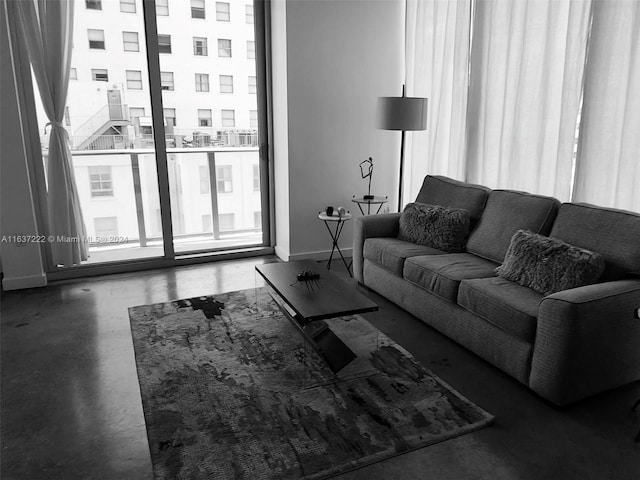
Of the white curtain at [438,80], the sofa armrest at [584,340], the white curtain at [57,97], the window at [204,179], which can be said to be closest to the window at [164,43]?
the white curtain at [57,97]

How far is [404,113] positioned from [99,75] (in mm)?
2680

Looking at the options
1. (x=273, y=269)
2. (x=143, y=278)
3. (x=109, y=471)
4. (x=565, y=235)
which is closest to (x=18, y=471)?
(x=109, y=471)

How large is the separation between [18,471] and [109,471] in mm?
378

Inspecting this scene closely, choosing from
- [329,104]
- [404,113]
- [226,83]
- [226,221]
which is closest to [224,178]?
[226,221]

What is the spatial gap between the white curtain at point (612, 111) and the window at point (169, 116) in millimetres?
3444

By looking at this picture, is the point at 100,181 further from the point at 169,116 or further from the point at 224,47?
the point at 224,47

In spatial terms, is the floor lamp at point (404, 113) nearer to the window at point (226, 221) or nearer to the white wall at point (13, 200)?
the window at point (226, 221)

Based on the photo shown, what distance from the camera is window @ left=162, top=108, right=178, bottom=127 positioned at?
4586 mm

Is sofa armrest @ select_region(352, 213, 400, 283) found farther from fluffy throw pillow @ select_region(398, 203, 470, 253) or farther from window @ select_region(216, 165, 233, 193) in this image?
window @ select_region(216, 165, 233, 193)

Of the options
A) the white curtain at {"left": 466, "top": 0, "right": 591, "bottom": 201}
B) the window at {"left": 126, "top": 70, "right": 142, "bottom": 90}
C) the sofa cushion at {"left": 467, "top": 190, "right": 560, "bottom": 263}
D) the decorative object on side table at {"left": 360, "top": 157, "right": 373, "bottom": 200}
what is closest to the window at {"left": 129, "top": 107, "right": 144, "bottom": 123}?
the window at {"left": 126, "top": 70, "right": 142, "bottom": 90}

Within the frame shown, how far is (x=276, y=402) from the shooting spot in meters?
2.47

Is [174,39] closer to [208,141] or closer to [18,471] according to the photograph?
[208,141]

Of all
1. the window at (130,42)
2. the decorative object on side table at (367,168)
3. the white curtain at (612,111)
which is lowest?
the decorative object on side table at (367,168)

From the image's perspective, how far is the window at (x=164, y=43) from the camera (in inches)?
174
